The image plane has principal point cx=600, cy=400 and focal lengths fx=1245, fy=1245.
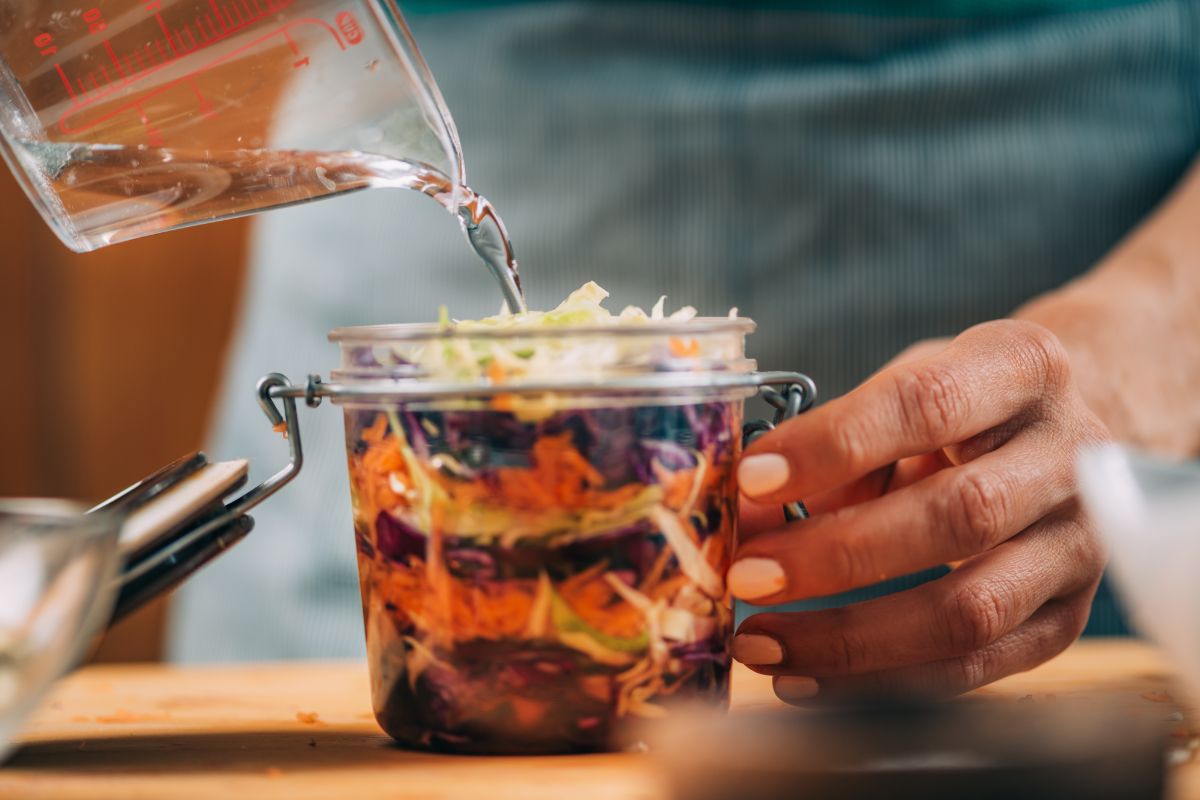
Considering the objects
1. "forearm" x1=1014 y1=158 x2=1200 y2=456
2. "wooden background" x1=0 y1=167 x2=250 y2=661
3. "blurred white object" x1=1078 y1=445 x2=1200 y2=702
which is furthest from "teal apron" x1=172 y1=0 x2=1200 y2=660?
"wooden background" x1=0 y1=167 x2=250 y2=661

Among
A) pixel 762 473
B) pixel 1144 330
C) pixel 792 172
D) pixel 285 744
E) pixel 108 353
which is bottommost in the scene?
pixel 285 744

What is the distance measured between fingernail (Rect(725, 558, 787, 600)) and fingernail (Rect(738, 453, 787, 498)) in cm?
4

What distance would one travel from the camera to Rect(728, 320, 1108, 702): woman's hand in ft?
1.91

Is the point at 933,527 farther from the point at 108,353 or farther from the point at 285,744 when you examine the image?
the point at 108,353

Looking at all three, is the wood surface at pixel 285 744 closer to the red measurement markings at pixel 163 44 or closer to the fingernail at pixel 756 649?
the fingernail at pixel 756 649

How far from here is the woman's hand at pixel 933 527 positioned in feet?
1.91

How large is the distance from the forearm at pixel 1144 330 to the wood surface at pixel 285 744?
21 centimetres

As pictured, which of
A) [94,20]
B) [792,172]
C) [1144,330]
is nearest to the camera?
[94,20]

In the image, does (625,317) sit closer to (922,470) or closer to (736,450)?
(736,450)

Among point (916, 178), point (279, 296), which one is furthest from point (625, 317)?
point (279, 296)

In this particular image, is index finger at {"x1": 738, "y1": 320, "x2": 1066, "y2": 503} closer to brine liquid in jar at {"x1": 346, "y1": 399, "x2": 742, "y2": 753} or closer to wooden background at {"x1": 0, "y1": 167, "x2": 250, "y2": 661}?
brine liquid in jar at {"x1": 346, "y1": 399, "x2": 742, "y2": 753}

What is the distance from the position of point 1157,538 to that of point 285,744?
0.40 meters

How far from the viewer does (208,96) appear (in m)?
0.65

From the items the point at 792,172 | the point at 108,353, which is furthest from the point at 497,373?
the point at 108,353
